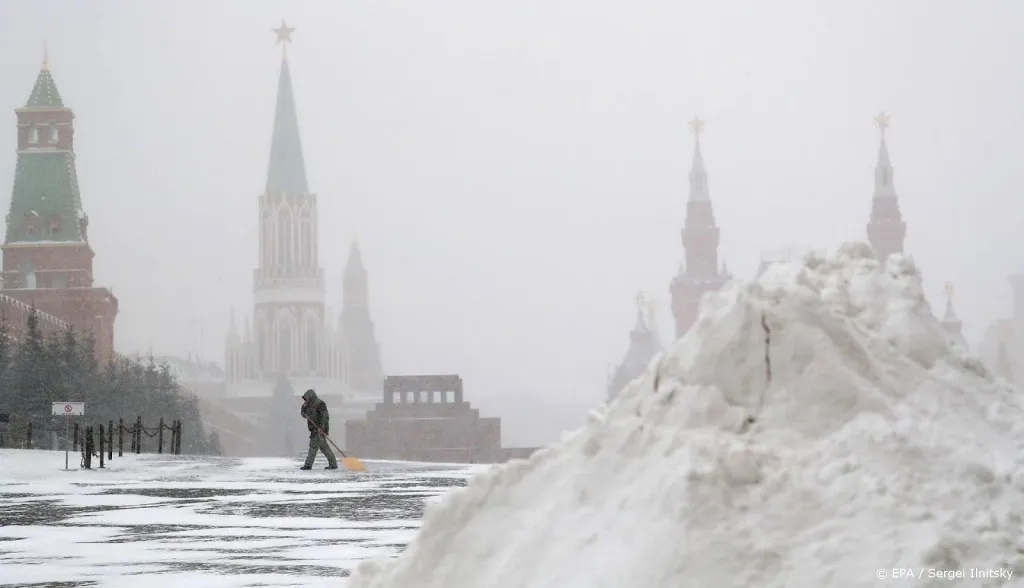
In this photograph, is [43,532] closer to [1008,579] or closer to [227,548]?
[227,548]

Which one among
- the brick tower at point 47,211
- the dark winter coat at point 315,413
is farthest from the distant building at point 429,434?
the dark winter coat at point 315,413

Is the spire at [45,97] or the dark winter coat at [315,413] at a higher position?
the spire at [45,97]

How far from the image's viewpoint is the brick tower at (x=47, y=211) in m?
115

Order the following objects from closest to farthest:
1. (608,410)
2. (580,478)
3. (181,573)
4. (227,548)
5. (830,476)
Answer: (830,476)
(580,478)
(608,410)
(181,573)
(227,548)

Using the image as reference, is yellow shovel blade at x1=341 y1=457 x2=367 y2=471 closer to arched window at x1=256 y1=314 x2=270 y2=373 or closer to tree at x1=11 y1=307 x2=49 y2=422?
tree at x1=11 y1=307 x2=49 y2=422

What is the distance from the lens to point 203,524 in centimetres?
1534

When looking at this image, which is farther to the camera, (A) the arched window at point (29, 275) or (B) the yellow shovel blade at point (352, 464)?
(A) the arched window at point (29, 275)

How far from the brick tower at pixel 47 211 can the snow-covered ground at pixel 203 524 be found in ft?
298

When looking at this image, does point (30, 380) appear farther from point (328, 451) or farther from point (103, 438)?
point (328, 451)

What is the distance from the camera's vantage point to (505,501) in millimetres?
6957

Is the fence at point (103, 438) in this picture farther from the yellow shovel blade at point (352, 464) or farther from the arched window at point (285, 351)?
the arched window at point (285, 351)

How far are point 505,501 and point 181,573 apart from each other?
4.59 m

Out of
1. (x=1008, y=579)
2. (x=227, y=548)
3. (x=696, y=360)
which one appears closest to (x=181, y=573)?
(x=227, y=548)

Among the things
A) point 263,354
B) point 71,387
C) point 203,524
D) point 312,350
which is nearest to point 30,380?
point 71,387
